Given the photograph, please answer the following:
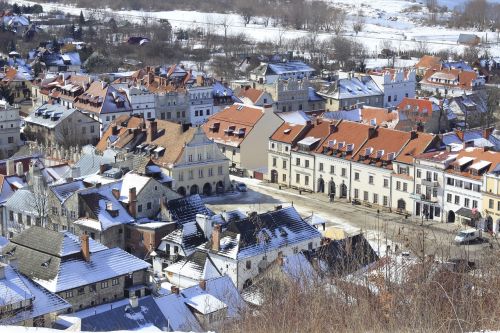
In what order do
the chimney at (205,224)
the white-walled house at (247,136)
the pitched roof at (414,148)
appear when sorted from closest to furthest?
the chimney at (205,224)
the pitched roof at (414,148)
the white-walled house at (247,136)

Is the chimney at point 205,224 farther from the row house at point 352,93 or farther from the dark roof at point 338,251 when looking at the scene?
the row house at point 352,93

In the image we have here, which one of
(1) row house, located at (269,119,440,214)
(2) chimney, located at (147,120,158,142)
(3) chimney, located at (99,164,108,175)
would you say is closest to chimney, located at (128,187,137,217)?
(3) chimney, located at (99,164,108,175)

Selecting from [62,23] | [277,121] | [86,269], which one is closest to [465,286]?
[86,269]

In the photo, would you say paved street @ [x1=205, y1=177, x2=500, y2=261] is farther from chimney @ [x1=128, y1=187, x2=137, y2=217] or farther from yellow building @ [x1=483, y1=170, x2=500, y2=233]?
chimney @ [x1=128, y1=187, x2=137, y2=217]

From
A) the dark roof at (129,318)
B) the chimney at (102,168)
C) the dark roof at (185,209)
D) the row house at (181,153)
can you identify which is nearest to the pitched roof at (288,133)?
the row house at (181,153)

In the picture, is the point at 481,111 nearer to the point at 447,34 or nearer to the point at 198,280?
the point at 198,280

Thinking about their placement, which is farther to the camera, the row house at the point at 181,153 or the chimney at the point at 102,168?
the row house at the point at 181,153
